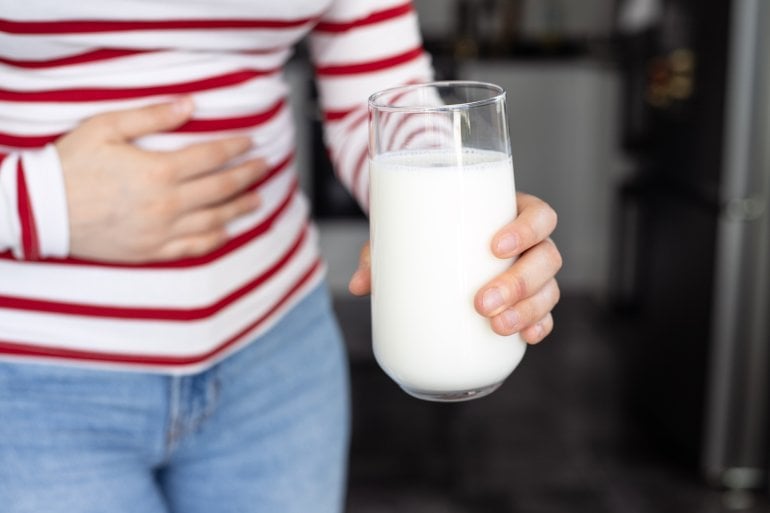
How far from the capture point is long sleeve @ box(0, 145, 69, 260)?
70cm

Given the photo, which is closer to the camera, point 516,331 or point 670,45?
point 516,331

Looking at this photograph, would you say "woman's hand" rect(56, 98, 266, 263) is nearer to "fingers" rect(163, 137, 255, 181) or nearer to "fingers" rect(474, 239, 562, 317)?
"fingers" rect(163, 137, 255, 181)

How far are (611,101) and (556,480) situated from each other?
6.97 ft

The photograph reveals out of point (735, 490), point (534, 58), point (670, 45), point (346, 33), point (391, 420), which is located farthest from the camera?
point (534, 58)

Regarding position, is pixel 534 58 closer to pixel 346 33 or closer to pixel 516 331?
pixel 346 33

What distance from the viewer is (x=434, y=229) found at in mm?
604

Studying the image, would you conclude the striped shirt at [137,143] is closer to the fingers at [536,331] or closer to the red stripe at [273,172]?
the red stripe at [273,172]

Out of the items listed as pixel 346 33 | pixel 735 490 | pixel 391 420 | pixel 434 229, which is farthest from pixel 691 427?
pixel 434 229

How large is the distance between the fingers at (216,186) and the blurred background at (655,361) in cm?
161

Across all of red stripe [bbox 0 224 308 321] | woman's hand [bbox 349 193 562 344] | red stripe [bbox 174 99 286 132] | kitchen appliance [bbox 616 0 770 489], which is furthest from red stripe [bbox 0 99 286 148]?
kitchen appliance [bbox 616 0 770 489]

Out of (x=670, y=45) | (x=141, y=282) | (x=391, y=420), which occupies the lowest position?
(x=391, y=420)

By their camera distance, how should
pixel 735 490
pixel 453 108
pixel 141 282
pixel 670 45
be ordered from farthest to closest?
pixel 670 45, pixel 735 490, pixel 141 282, pixel 453 108

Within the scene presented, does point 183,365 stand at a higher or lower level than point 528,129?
higher

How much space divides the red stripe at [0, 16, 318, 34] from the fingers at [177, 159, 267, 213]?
0.12 meters
